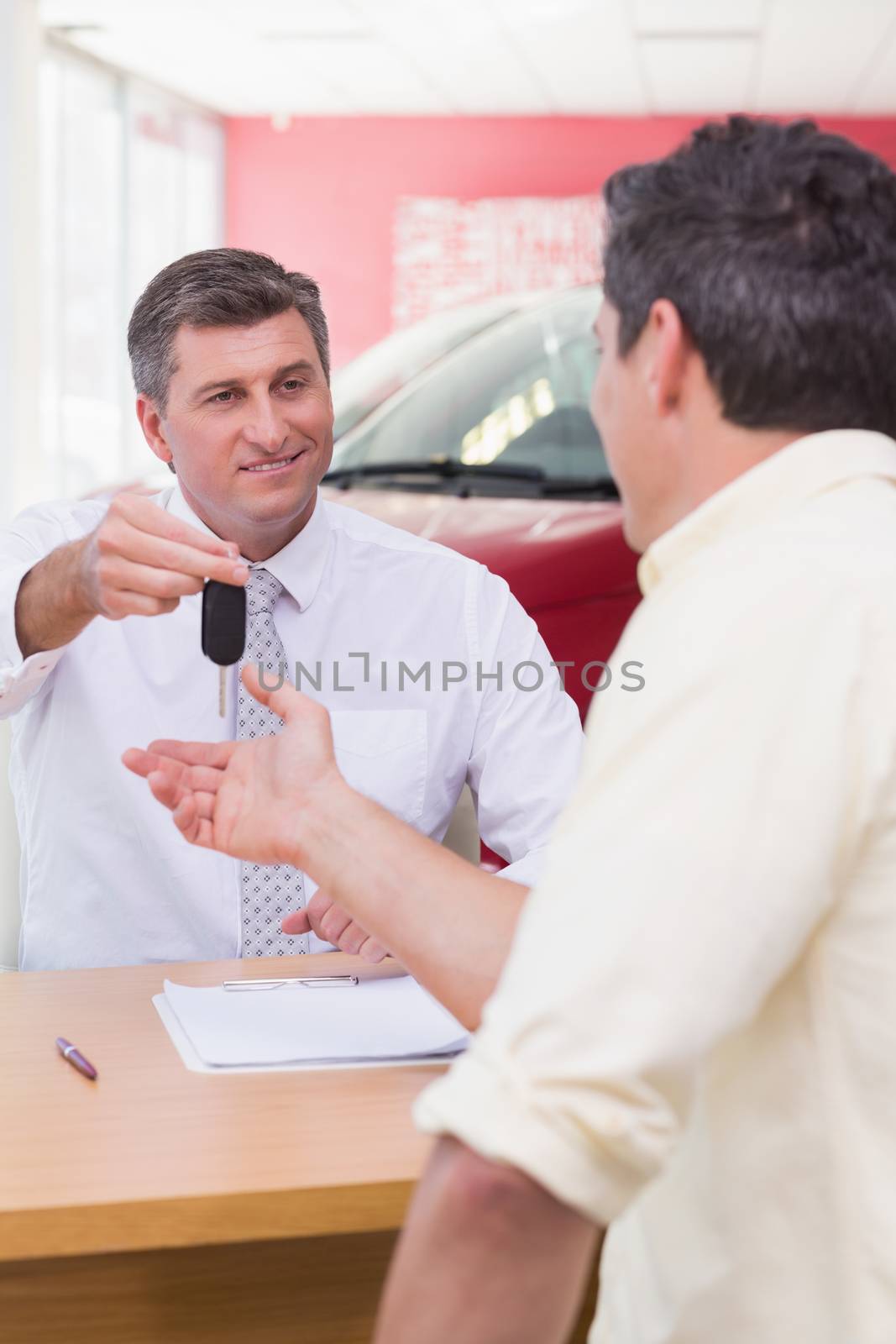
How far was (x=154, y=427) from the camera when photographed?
1.88 metres

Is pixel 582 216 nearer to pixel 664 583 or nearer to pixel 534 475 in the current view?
pixel 534 475

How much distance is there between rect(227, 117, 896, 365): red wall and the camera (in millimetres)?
8438

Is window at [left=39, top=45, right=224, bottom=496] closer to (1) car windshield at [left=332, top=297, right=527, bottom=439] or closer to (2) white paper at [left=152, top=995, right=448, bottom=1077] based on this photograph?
(1) car windshield at [left=332, top=297, right=527, bottom=439]

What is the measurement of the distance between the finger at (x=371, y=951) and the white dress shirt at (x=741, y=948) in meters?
0.68

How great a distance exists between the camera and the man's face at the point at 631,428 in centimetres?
82

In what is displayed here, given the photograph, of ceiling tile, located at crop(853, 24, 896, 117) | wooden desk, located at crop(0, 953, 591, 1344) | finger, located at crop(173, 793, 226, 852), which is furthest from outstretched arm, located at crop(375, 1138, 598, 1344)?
ceiling tile, located at crop(853, 24, 896, 117)

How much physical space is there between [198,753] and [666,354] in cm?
65

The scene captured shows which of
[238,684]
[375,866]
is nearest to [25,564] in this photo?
[238,684]

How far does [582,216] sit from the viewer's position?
8.37 meters

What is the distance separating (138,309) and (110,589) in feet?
1.87

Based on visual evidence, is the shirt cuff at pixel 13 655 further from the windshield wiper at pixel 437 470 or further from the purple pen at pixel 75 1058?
the windshield wiper at pixel 437 470

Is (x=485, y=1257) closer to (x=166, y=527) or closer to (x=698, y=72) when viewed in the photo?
(x=166, y=527)

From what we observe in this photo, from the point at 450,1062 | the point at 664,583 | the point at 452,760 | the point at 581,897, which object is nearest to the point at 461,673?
the point at 452,760

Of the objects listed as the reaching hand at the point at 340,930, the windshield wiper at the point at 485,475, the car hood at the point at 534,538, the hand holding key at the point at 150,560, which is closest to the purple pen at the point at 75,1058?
the reaching hand at the point at 340,930
